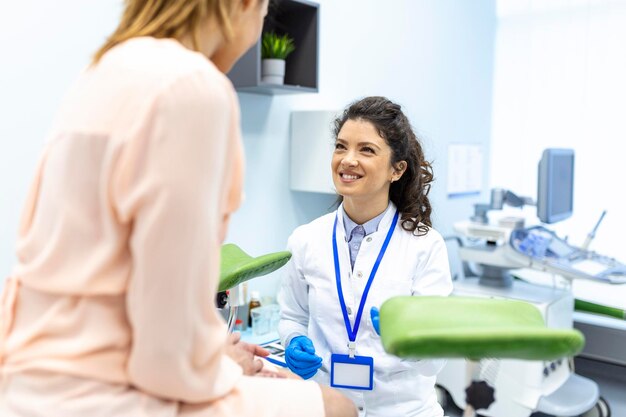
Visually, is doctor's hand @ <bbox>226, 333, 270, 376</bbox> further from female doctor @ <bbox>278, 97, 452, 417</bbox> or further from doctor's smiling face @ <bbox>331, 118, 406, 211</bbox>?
doctor's smiling face @ <bbox>331, 118, 406, 211</bbox>

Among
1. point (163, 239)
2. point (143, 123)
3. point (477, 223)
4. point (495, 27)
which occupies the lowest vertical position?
point (477, 223)

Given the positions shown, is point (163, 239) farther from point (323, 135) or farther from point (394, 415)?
point (323, 135)

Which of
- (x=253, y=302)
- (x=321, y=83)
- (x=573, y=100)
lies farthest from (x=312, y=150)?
(x=573, y=100)

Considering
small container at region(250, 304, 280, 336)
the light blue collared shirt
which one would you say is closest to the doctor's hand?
the light blue collared shirt

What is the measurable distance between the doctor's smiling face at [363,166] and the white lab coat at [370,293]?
82 millimetres

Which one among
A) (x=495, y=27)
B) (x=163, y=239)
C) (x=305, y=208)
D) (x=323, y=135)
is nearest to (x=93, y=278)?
(x=163, y=239)

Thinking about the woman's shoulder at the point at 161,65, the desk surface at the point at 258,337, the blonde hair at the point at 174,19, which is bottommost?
the desk surface at the point at 258,337

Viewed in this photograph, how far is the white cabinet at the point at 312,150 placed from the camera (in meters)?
2.58

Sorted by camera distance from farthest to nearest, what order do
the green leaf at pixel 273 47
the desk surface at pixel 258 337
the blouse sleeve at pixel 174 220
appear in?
the green leaf at pixel 273 47
the desk surface at pixel 258 337
the blouse sleeve at pixel 174 220

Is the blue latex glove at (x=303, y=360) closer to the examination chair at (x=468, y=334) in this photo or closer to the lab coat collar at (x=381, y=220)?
the lab coat collar at (x=381, y=220)

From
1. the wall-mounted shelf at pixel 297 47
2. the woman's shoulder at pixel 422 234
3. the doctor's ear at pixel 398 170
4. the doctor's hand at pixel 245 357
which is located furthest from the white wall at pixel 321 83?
the doctor's hand at pixel 245 357

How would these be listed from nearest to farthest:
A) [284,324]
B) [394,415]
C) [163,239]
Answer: [163,239]
[394,415]
[284,324]

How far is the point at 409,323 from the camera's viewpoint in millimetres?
829

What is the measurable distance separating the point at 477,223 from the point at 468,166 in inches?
42.8
